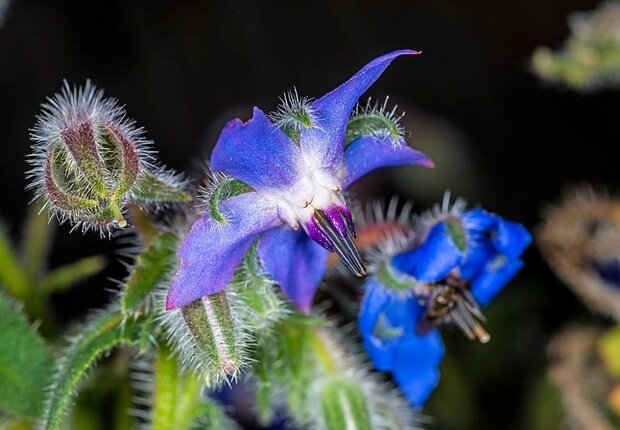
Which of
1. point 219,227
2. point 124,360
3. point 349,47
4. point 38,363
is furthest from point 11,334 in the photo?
point 349,47

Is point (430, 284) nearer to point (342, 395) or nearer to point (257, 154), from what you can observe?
point (342, 395)

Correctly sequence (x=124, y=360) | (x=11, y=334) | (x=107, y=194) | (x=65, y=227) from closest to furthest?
(x=107, y=194)
(x=11, y=334)
(x=124, y=360)
(x=65, y=227)

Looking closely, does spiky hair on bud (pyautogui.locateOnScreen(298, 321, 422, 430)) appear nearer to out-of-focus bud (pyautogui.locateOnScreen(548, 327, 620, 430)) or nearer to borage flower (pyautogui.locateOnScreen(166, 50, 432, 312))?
borage flower (pyautogui.locateOnScreen(166, 50, 432, 312))

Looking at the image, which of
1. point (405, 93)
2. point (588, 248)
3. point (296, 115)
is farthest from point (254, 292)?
point (405, 93)

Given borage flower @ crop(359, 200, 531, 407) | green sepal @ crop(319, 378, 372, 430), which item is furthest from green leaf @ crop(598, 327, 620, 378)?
green sepal @ crop(319, 378, 372, 430)

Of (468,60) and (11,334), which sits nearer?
(11,334)

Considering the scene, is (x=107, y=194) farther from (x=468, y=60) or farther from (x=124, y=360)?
(x=468, y=60)

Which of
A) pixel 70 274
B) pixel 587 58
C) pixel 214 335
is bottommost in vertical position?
pixel 214 335
